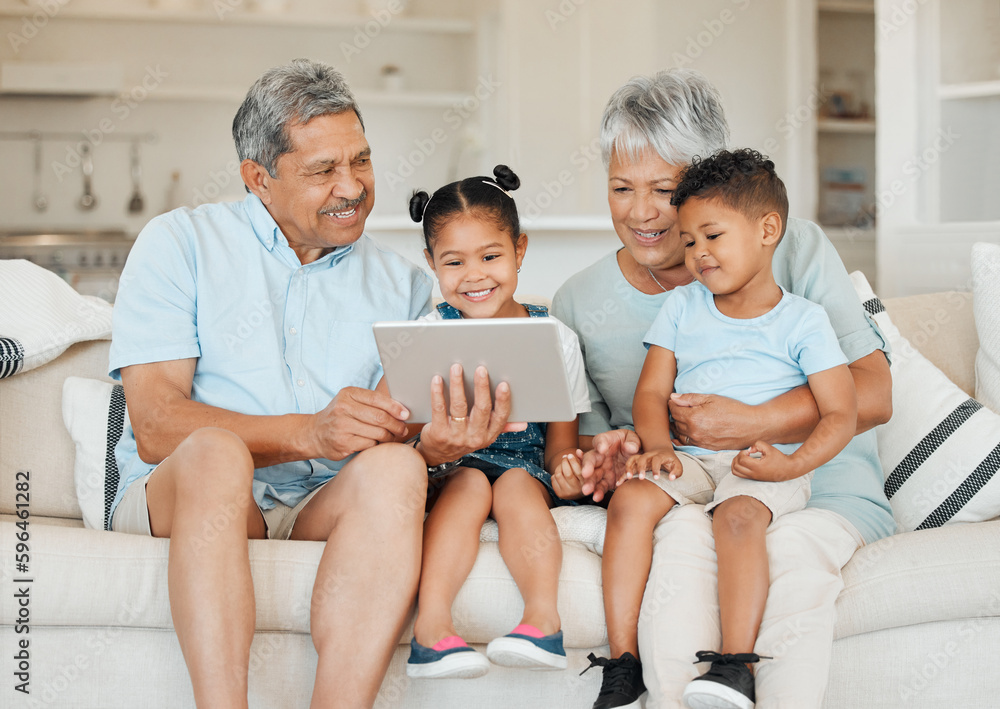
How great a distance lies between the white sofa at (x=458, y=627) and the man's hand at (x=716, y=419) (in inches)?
10.4

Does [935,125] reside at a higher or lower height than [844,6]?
lower

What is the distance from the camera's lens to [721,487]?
4.89ft

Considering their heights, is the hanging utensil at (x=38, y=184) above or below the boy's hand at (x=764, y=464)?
above

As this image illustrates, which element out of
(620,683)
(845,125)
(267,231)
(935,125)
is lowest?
(620,683)

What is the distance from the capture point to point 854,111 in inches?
204

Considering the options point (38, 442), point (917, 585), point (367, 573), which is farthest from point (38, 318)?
point (917, 585)

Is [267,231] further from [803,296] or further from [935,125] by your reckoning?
[935,125]

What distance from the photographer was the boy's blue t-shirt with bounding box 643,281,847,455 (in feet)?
4.97

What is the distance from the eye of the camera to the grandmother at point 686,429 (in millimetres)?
1284

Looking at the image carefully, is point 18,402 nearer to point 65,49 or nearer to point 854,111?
point 65,49

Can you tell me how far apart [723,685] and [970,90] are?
8.11 ft

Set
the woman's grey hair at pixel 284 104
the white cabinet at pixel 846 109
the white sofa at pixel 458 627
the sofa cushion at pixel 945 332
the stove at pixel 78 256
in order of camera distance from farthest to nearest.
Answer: the white cabinet at pixel 846 109
the stove at pixel 78 256
the sofa cushion at pixel 945 332
the woman's grey hair at pixel 284 104
the white sofa at pixel 458 627

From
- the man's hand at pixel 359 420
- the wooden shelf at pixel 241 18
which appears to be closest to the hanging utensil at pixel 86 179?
the wooden shelf at pixel 241 18

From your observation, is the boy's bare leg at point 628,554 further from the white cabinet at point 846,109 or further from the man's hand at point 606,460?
the white cabinet at point 846,109
